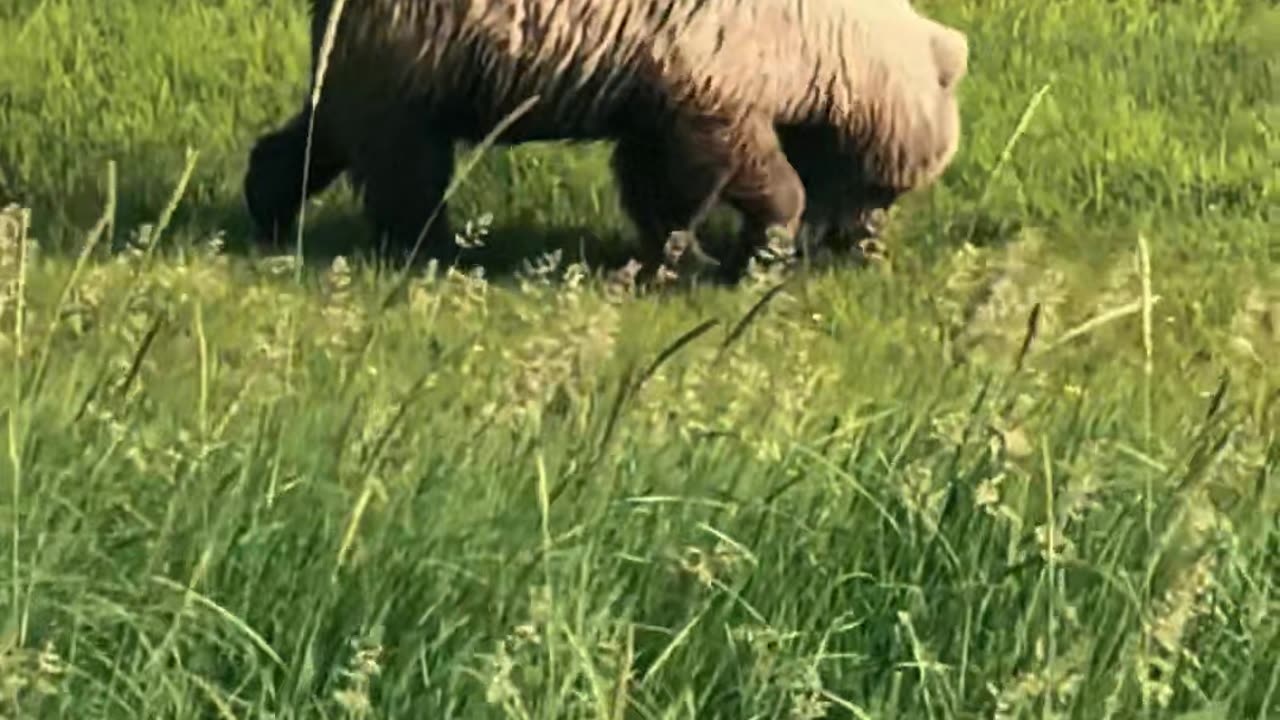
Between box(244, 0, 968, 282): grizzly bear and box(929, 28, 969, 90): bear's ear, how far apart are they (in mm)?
195

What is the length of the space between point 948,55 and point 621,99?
3.93 ft

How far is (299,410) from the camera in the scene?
3.85 metres

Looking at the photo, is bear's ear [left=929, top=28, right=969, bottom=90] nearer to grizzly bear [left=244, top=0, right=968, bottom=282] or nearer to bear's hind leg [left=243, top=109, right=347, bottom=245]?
grizzly bear [left=244, top=0, right=968, bottom=282]

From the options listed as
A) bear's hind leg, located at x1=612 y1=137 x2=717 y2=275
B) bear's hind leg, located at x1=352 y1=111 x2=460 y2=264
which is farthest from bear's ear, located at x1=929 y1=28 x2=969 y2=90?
bear's hind leg, located at x1=352 y1=111 x2=460 y2=264

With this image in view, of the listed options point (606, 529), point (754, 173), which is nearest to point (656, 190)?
point (754, 173)

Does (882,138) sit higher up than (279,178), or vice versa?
(882,138)

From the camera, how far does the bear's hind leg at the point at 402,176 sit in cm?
647

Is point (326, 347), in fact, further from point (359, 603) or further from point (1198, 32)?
point (1198, 32)

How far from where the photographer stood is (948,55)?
7.33 meters

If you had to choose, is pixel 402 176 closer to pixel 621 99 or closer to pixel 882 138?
pixel 621 99

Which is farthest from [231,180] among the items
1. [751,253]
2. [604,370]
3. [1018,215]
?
[604,370]

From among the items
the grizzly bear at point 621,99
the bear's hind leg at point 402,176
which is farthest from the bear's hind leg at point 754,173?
the bear's hind leg at point 402,176

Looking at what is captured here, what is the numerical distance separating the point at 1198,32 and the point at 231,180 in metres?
4.02

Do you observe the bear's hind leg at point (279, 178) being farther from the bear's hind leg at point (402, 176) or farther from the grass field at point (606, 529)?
the grass field at point (606, 529)
